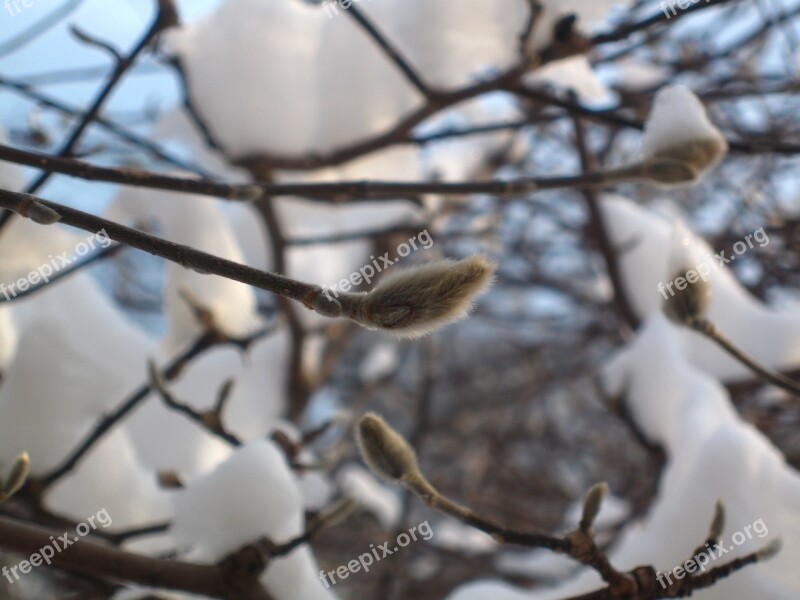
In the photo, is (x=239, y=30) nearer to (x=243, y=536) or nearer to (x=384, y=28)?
(x=384, y=28)

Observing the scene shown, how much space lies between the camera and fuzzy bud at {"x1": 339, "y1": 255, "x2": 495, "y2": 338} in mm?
369

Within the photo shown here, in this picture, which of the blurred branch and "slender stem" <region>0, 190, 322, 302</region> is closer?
"slender stem" <region>0, 190, 322, 302</region>

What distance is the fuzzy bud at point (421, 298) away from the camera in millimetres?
369

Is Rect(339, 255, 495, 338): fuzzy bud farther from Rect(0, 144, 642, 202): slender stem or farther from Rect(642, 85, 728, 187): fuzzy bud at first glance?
Rect(642, 85, 728, 187): fuzzy bud

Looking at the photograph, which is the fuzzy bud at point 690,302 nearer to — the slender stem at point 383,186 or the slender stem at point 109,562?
the slender stem at point 383,186

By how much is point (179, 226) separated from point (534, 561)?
152 cm

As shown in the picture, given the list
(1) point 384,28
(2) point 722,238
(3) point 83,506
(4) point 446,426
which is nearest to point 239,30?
(1) point 384,28

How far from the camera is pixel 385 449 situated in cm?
51

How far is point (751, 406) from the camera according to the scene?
5.42 feet

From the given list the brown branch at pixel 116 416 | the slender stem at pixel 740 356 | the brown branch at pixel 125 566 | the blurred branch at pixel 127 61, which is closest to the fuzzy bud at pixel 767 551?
the slender stem at pixel 740 356

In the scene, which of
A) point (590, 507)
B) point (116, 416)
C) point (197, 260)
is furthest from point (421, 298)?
point (116, 416)

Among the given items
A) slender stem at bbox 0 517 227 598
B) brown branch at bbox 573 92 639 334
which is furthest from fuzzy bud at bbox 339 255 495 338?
brown branch at bbox 573 92 639 334

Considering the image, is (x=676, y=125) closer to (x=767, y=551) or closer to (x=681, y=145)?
(x=681, y=145)

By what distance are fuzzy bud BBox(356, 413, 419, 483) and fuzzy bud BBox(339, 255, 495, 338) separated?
16cm
